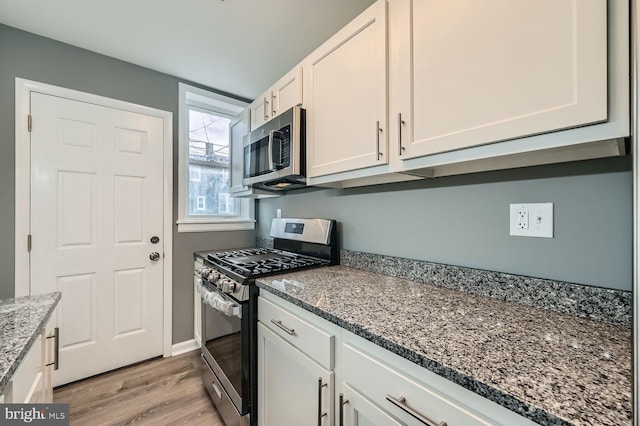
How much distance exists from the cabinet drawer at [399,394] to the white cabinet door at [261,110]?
160 centimetres

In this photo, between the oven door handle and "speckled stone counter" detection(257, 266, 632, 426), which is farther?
the oven door handle

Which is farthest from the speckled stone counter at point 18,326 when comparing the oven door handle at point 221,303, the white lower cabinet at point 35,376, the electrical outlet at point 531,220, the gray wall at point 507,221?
the electrical outlet at point 531,220

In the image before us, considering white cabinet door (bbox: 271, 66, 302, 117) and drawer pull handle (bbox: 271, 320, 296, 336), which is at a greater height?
white cabinet door (bbox: 271, 66, 302, 117)

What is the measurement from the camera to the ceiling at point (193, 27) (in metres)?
1.59

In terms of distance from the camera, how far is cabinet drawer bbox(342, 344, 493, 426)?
611mm

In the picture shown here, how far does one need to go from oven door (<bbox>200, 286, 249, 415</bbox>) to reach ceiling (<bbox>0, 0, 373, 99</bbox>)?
65.3 inches

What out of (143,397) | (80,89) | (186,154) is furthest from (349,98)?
(143,397)

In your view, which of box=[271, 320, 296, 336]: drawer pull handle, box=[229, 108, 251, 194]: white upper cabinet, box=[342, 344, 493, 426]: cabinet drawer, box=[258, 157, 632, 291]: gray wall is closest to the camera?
box=[342, 344, 493, 426]: cabinet drawer

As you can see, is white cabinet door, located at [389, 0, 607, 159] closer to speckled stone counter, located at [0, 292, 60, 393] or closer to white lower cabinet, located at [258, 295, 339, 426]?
white lower cabinet, located at [258, 295, 339, 426]

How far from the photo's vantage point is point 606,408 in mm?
469

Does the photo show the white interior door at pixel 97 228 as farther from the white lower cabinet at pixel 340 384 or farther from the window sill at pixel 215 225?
the white lower cabinet at pixel 340 384

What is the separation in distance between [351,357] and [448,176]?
2.99ft

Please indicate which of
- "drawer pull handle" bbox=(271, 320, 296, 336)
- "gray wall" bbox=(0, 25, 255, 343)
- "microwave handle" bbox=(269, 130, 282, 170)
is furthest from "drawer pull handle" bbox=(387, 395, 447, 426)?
"gray wall" bbox=(0, 25, 255, 343)

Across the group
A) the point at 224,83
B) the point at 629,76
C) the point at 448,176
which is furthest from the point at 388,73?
the point at 224,83
